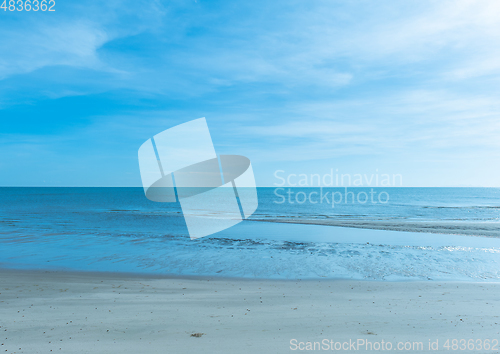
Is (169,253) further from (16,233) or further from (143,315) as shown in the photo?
(16,233)

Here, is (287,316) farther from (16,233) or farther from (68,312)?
(16,233)

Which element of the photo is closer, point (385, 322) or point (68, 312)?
point (385, 322)

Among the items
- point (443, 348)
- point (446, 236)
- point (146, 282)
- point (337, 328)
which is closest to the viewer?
point (443, 348)

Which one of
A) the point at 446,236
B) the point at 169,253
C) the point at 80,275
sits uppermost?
the point at 80,275

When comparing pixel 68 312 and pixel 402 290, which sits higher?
pixel 68 312

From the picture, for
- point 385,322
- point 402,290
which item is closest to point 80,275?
point 385,322

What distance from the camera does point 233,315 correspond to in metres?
5.87

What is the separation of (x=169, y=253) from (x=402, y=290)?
9583 millimetres

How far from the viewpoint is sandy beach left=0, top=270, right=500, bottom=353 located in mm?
4672

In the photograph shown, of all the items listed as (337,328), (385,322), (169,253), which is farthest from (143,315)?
(169,253)

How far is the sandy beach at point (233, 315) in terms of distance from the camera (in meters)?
4.67

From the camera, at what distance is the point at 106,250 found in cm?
1405

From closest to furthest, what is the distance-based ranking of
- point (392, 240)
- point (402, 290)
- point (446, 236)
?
point (402, 290), point (392, 240), point (446, 236)

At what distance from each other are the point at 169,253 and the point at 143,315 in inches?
308
